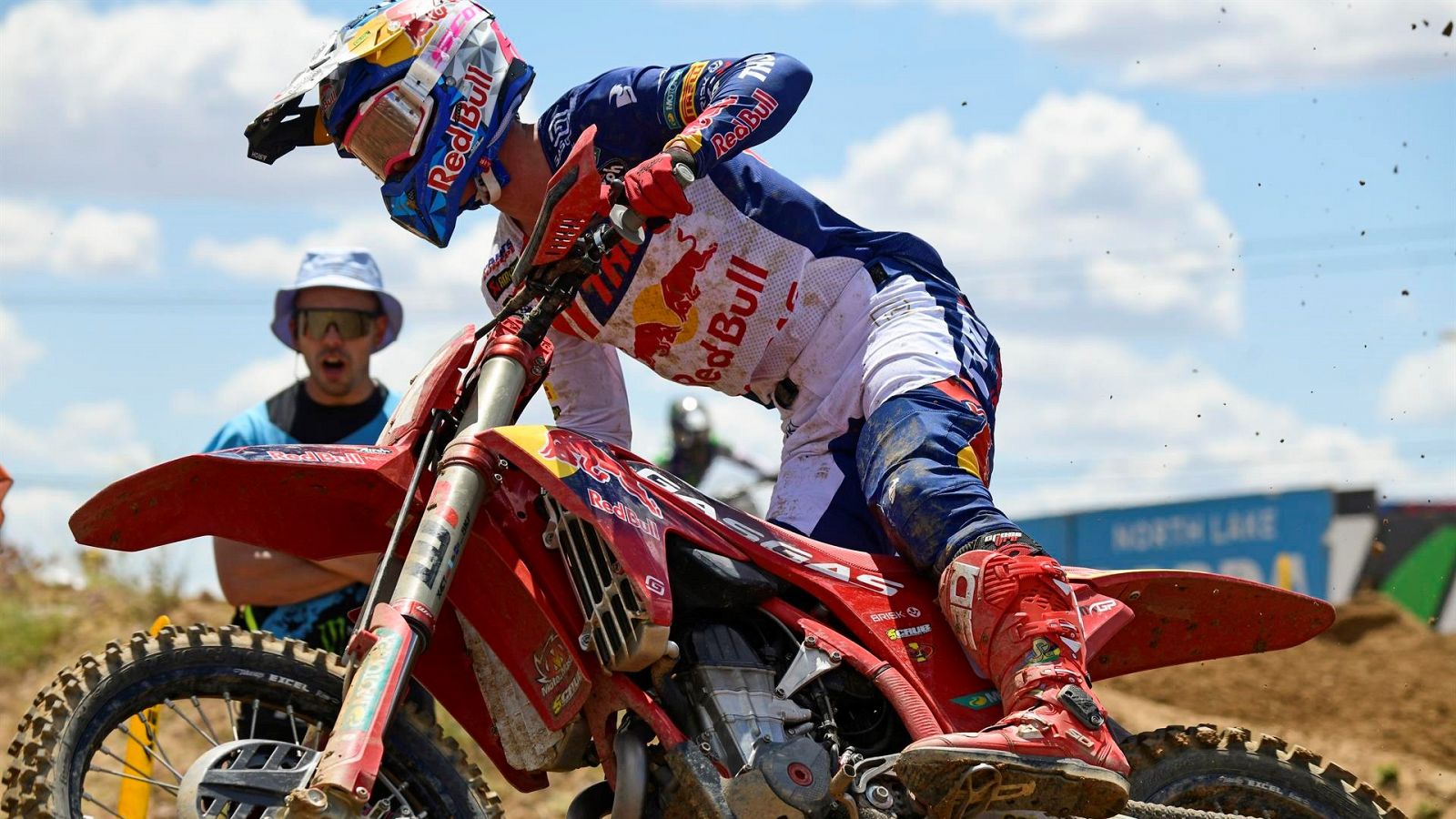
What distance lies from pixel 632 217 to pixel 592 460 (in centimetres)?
56

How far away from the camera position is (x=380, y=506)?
4.04 metres

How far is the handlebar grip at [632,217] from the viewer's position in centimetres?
388

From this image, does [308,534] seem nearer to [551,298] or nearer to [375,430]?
[551,298]

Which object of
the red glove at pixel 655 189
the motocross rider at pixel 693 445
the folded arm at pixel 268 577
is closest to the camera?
the red glove at pixel 655 189

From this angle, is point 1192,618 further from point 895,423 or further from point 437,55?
point 437,55

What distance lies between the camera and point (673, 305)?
4457 mm

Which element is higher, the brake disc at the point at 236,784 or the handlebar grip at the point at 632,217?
the handlebar grip at the point at 632,217

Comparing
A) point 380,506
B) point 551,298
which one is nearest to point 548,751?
point 380,506

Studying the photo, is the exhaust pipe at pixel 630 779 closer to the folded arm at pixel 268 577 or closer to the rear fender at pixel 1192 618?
the rear fender at pixel 1192 618

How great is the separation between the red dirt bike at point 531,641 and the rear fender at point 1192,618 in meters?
0.19

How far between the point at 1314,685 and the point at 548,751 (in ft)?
33.0

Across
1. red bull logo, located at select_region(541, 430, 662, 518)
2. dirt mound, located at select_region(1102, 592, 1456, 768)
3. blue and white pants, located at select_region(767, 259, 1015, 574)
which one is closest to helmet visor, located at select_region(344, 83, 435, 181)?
red bull logo, located at select_region(541, 430, 662, 518)

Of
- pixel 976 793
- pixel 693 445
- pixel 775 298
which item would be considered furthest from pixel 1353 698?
pixel 976 793

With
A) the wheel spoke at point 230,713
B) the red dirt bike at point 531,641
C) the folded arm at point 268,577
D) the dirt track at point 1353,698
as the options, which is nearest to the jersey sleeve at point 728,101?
the red dirt bike at point 531,641
